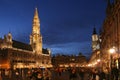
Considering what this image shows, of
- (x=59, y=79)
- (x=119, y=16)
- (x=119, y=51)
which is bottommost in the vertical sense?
(x=59, y=79)

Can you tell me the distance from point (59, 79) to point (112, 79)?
1038 cm

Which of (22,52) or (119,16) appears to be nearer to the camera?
(119,16)

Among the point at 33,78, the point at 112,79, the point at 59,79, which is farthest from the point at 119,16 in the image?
the point at 33,78

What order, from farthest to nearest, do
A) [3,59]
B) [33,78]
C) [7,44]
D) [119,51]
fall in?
[7,44]
[3,59]
[119,51]
[33,78]

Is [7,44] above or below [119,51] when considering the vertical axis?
above

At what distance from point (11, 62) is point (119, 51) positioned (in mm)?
119399

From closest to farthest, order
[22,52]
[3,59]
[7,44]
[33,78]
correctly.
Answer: [33,78] < [3,59] < [7,44] < [22,52]

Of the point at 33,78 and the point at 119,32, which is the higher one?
the point at 119,32

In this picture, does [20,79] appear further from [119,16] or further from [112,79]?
[119,16]

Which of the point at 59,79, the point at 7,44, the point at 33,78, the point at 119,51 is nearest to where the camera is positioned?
the point at 33,78

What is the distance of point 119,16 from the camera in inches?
1950

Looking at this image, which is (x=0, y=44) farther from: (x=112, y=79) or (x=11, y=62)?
(x=112, y=79)

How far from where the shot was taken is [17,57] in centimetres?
18038

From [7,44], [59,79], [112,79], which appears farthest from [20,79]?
[7,44]
